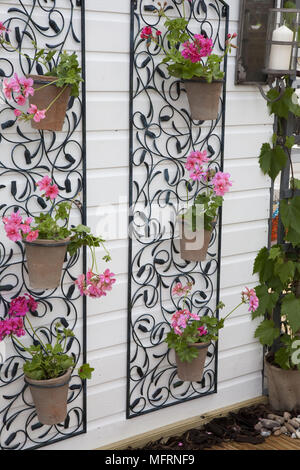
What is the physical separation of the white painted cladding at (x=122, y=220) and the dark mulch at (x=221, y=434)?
8 centimetres

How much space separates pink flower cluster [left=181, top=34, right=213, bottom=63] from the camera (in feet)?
8.62

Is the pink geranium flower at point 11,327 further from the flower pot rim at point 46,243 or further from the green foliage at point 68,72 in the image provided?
the green foliage at point 68,72

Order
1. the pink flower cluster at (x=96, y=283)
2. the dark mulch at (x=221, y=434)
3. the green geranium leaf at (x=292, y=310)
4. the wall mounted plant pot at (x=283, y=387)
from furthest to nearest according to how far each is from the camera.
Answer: the wall mounted plant pot at (x=283, y=387) → the green geranium leaf at (x=292, y=310) → the dark mulch at (x=221, y=434) → the pink flower cluster at (x=96, y=283)

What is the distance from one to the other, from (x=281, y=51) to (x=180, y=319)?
1188mm

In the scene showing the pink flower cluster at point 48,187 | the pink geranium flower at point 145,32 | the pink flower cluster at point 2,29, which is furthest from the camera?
the pink geranium flower at point 145,32

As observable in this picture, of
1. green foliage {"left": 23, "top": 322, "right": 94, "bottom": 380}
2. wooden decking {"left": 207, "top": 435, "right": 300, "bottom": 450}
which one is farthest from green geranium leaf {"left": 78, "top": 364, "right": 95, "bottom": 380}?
wooden decking {"left": 207, "top": 435, "right": 300, "bottom": 450}

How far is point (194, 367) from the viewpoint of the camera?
2893 mm

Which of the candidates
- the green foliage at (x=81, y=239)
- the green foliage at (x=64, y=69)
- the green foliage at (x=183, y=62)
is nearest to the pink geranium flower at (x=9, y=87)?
the green foliage at (x=64, y=69)

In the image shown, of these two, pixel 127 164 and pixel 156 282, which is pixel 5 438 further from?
pixel 127 164

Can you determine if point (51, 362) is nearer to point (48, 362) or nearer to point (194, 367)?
point (48, 362)

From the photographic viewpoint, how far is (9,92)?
224cm

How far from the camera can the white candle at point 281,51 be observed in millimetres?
2832

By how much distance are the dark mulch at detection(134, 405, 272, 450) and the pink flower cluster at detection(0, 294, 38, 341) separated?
0.88 m

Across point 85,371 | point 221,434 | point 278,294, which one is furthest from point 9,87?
point 221,434
